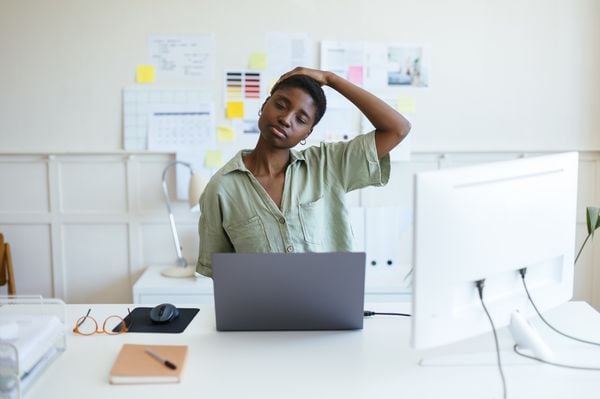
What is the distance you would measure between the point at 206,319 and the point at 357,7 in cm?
205

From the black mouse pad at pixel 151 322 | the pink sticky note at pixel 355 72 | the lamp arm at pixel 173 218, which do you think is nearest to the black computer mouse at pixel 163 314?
the black mouse pad at pixel 151 322

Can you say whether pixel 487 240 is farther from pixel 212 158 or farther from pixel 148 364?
pixel 212 158

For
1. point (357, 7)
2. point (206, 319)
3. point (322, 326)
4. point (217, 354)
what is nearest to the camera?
point (217, 354)

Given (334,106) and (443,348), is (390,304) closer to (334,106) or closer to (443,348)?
(443,348)

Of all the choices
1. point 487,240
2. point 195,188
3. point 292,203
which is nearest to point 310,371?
point 487,240

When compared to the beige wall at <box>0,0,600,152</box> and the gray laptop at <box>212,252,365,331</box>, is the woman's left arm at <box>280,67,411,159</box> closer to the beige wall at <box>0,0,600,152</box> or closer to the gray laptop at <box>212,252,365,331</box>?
the gray laptop at <box>212,252,365,331</box>

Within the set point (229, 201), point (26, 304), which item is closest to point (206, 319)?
point (229, 201)

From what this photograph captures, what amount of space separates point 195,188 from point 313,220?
4.23 feet

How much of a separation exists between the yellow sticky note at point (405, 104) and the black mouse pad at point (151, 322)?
1845 mm

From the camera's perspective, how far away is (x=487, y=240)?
114 cm

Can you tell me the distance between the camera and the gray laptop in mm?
1324

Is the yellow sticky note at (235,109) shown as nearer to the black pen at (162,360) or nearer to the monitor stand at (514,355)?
the black pen at (162,360)

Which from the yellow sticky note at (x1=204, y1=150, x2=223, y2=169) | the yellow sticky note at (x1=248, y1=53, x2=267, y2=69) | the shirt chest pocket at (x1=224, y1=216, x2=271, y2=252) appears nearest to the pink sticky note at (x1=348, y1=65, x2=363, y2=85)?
the yellow sticky note at (x1=248, y1=53, x2=267, y2=69)

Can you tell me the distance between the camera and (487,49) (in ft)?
10.1
